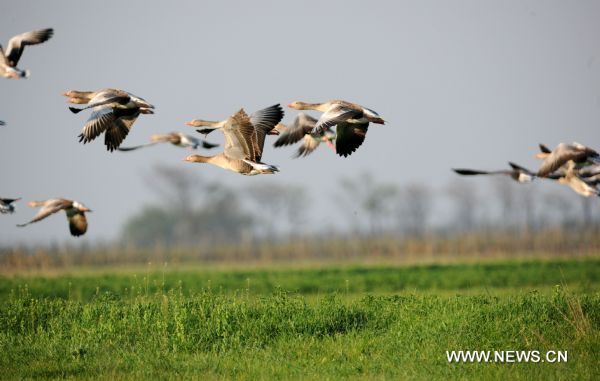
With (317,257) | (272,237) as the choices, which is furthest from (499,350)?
(272,237)

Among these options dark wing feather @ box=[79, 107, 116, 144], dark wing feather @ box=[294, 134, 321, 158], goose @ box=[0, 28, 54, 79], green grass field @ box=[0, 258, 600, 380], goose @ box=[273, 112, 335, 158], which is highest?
goose @ box=[0, 28, 54, 79]

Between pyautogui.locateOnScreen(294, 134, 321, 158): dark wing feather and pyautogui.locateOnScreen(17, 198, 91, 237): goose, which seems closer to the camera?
pyautogui.locateOnScreen(17, 198, 91, 237): goose

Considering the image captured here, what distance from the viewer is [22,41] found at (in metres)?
16.1

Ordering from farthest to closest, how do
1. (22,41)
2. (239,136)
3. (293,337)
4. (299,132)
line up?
(299,132), (22,41), (239,136), (293,337)

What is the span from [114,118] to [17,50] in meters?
2.15

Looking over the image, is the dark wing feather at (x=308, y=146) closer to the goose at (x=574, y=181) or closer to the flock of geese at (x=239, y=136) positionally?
the flock of geese at (x=239, y=136)

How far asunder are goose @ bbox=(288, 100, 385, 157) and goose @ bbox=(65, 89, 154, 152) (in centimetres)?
342

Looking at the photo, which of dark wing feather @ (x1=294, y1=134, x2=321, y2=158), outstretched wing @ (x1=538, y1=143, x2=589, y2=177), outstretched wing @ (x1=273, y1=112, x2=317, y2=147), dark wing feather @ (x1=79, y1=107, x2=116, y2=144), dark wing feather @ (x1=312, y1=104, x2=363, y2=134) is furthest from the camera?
dark wing feather @ (x1=294, y1=134, x2=321, y2=158)

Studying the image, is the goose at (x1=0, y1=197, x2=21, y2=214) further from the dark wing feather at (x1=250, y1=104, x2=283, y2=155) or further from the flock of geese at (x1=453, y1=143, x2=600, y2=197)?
the flock of geese at (x1=453, y1=143, x2=600, y2=197)

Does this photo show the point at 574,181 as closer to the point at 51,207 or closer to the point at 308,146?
the point at 308,146

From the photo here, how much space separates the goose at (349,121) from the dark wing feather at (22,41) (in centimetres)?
547

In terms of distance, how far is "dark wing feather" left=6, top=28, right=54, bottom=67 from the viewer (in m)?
15.9

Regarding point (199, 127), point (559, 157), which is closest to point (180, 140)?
point (199, 127)

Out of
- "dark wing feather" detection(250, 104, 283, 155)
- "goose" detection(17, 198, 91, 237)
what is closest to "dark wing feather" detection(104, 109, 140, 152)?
"goose" detection(17, 198, 91, 237)
